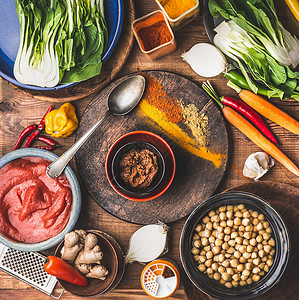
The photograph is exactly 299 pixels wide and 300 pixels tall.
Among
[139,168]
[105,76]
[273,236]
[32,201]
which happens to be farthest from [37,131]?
[273,236]

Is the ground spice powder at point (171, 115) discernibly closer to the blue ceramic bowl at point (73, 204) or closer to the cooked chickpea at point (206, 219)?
the cooked chickpea at point (206, 219)

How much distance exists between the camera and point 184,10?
7.50 feet

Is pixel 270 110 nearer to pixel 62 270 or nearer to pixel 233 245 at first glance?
pixel 233 245

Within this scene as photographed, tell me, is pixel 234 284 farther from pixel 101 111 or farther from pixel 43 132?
pixel 43 132

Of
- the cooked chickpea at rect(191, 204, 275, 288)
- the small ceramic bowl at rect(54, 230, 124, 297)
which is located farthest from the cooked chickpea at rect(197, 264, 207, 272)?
the small ceramic bowl at rect(54, 230, 124, 297)

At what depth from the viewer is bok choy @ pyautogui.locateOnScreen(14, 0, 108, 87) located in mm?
2275

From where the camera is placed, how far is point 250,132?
2396 mm

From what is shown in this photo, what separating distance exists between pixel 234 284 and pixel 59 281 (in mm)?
1051

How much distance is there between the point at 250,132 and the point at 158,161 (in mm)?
609

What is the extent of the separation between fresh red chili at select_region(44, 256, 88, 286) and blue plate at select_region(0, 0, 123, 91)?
3.38 feet

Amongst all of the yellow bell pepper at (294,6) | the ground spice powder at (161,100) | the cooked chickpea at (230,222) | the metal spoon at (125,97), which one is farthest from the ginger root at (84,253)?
the yellow bell pepper at (294,6)

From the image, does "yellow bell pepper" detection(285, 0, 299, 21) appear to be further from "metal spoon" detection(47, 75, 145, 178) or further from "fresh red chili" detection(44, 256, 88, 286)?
"fresh red chili" detection(44, 256, 88, 286)

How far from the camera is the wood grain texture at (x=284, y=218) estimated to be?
2.29 m

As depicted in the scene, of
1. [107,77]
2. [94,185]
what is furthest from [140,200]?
[107,77]
